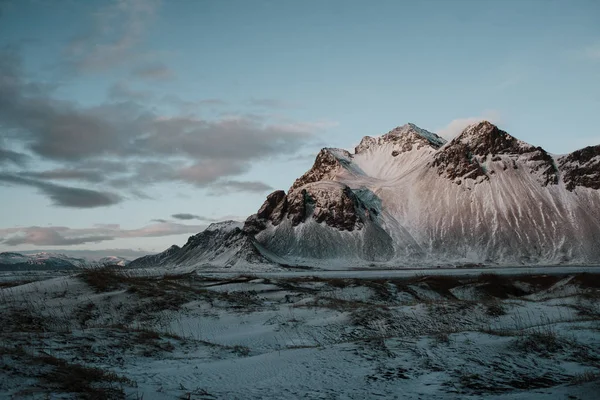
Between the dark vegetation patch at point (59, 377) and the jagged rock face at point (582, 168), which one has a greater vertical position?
the jagged rock face at point (582, 168)

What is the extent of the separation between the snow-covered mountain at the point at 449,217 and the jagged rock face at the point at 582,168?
35 cm

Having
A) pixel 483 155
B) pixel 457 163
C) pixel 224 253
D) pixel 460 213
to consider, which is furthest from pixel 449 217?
pixel 224 253

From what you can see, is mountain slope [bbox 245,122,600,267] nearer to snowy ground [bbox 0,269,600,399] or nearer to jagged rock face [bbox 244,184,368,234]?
jagged rock face [bbox 244,184,368,234]

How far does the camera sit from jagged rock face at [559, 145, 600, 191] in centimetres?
16512

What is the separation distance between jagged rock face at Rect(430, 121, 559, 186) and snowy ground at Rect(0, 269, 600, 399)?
162 m

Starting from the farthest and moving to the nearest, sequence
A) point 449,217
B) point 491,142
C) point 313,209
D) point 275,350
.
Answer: point 491,142
point 313,209
point 449,217
point 275,350

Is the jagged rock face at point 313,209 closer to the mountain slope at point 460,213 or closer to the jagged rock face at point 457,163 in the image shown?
the mountain slope at point 460,213

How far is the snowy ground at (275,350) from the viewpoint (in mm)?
7480

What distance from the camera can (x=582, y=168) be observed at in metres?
170

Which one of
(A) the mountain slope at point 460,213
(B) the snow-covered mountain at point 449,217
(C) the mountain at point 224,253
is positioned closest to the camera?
(C) the mountain at point 224,253

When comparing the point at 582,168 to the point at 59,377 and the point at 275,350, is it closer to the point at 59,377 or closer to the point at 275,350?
the point at 275,350

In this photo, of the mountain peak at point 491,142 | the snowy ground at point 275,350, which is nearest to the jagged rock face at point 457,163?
the mountain peak at point 491,142

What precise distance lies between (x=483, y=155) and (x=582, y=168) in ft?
117

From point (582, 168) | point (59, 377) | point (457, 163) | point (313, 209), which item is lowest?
point (59, 377)
